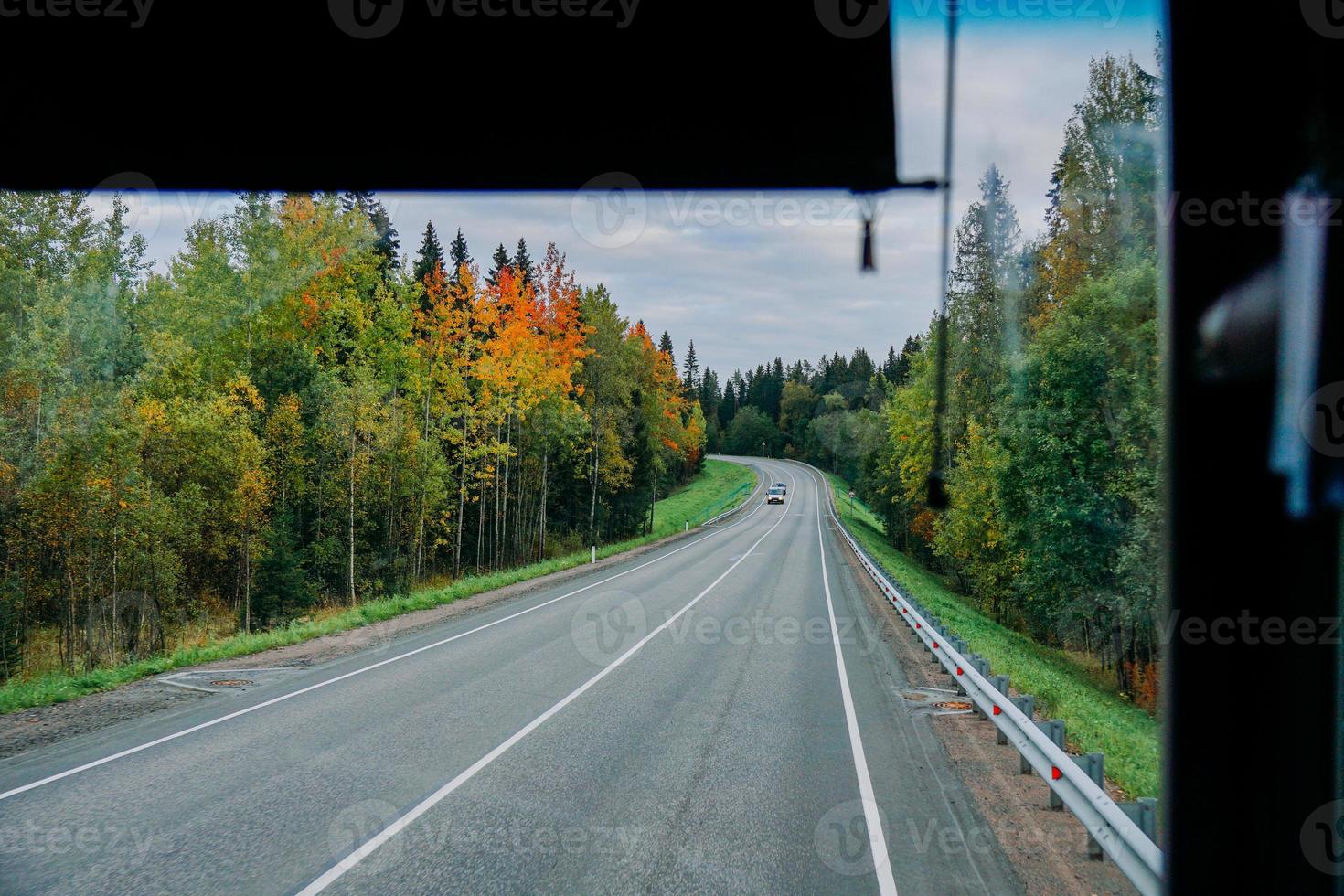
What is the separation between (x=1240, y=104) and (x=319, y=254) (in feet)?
97.1

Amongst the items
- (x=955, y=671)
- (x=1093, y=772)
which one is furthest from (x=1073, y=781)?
(x=955, y=671)

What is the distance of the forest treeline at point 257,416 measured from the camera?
1758 centimetres

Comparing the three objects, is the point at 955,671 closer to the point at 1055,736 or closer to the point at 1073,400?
the point at 1055,736

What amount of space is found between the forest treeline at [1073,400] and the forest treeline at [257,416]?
1775cm

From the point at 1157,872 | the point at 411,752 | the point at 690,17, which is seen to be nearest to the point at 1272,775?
the point at 1157,872

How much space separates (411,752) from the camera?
7293mm

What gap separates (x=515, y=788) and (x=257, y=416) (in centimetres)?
2172

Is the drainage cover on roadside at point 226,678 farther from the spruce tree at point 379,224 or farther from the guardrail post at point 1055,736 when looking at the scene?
the spruce tree at point 379,224

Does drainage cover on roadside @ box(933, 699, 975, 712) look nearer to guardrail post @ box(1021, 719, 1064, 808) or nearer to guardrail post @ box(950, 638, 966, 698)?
guardrail post @ box(950, 638, 966, 698)

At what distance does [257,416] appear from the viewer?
24.0m

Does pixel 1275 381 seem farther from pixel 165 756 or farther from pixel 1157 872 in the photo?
pixel 165 756

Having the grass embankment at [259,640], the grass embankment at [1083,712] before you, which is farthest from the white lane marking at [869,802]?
the grass embankment at [259,640]

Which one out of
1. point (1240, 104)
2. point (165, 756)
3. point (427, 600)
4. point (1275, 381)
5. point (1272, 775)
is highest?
point (1240, 104)

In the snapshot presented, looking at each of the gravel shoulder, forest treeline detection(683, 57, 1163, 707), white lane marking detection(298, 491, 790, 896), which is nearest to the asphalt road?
white lane marking detection(298, 491, 790, 896)
